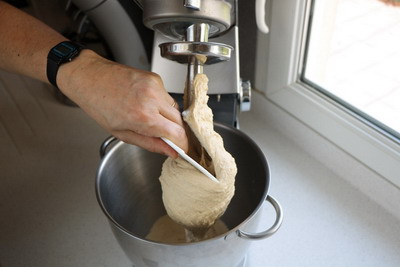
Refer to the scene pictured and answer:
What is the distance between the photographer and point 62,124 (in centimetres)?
94

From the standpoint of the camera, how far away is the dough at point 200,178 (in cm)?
50

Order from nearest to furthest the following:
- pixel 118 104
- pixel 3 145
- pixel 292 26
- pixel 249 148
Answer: pixel 118 104 < pixel 249 148 < pixel 292 26 < pixel 3 145

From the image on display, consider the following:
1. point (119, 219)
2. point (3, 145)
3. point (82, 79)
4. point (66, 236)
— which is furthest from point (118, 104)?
point (3, 145)

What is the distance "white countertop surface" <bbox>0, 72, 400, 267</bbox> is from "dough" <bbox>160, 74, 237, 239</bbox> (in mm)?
176

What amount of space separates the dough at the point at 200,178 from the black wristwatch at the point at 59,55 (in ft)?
0.58

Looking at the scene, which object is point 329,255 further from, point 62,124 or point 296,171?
point 62,124

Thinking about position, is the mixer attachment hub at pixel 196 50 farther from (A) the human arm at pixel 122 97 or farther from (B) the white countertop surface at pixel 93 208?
(B) the white countertop surface at pixel 93 208

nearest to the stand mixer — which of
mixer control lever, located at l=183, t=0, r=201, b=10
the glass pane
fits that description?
mixer control lever, located at l=183, t=0, r=201, b=10

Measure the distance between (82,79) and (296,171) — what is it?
0.51 m

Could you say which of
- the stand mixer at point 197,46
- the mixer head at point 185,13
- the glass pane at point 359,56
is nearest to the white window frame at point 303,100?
the glass pane at point 359,56

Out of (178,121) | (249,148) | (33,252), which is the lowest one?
(33,252)

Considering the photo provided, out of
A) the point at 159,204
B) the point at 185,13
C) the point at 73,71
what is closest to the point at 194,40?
the point at 185,13

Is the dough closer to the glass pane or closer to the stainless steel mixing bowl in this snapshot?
the stainless steel mixing bowl

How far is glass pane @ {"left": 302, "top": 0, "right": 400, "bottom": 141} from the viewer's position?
689 millimetres
